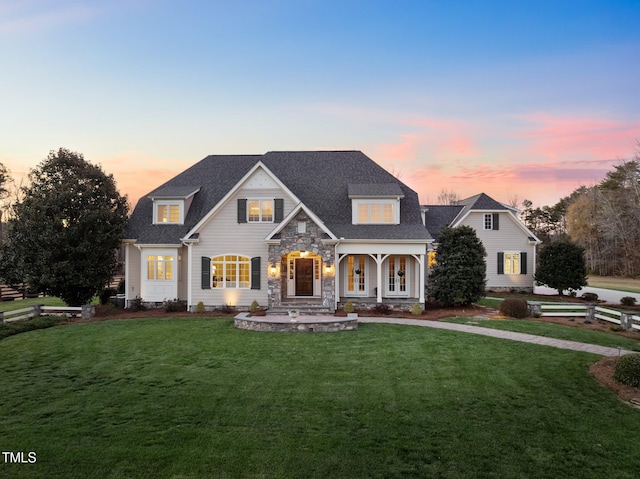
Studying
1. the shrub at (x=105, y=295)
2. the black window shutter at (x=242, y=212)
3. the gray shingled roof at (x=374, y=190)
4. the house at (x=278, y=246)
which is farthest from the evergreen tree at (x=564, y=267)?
the shrub at (x=105, y=295)

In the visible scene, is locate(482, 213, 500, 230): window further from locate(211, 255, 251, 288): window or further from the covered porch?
locate(211, 255, 251, 288): window

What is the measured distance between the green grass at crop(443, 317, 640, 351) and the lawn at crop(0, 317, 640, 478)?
2.48 meters

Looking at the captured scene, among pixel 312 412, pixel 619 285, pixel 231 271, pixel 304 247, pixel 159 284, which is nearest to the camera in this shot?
pixel 312 412

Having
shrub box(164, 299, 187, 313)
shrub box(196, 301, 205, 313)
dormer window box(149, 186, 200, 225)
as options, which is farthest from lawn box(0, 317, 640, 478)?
dormer window box(149, 186, 200, 225)

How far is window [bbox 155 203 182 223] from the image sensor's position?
21.4 meters

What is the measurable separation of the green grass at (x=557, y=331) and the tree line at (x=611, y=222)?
3281 centimetres

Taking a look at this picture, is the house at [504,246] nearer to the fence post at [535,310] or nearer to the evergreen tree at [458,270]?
Answer: the evergreen tree at [458,270]

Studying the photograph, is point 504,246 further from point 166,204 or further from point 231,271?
point 166,204

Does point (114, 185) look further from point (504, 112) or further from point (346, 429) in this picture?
point (504, 112)

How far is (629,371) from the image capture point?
28.1ft

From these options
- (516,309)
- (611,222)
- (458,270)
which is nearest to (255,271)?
(458,270)

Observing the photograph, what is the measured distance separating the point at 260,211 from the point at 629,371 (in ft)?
53.1

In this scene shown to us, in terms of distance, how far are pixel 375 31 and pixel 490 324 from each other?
49.8ft

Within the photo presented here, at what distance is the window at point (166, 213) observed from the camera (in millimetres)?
21422
